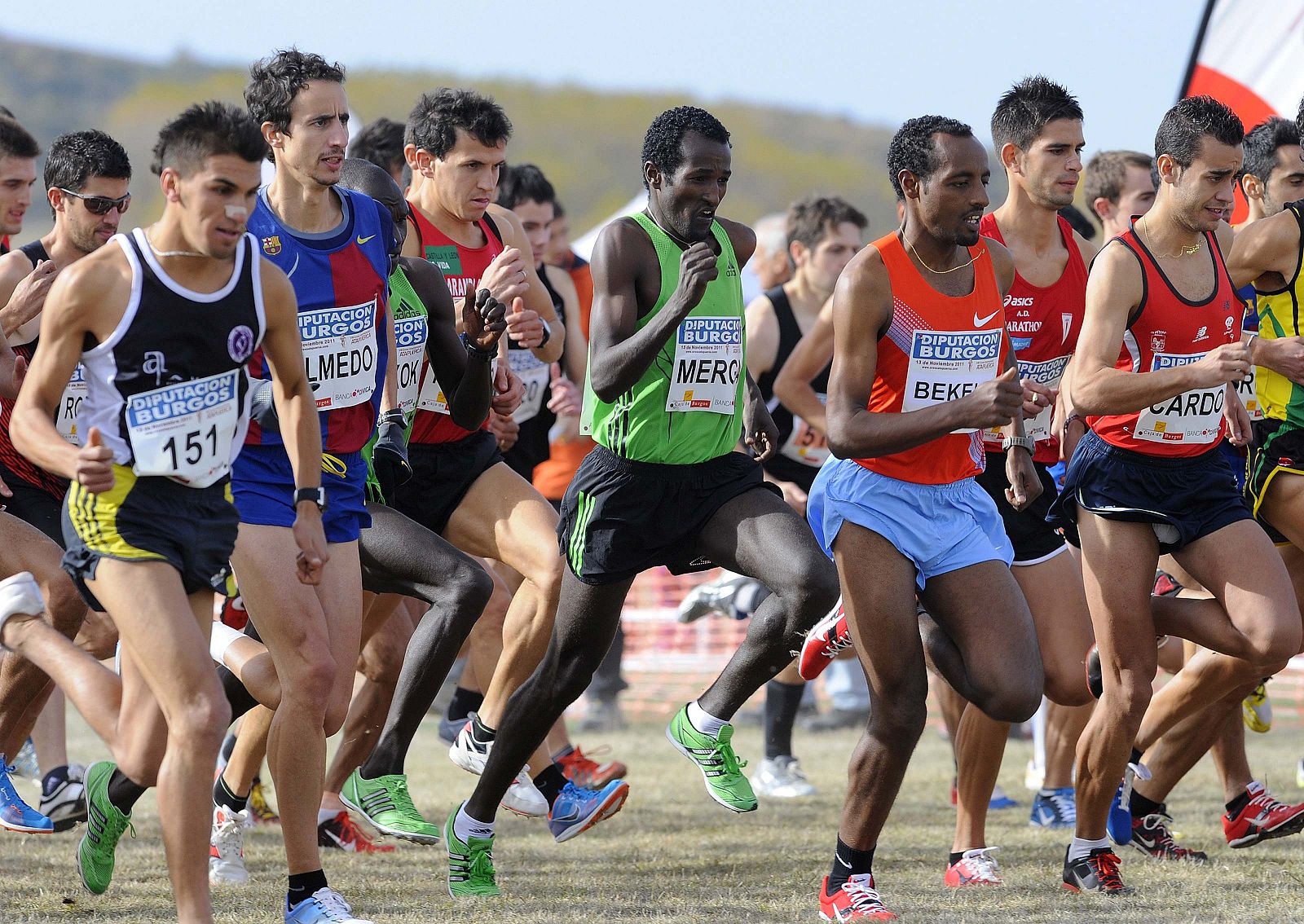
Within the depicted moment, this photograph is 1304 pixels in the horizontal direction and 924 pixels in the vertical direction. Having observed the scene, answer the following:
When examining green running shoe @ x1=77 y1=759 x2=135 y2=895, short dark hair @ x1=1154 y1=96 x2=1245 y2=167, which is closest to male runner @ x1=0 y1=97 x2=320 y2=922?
green running shoe @ x1=77 y1=759 x2=135 y2=895

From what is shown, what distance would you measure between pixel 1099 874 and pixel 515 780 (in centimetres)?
196

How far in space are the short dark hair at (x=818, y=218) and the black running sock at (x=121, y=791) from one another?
4.65m

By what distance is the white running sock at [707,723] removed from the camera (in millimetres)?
5418

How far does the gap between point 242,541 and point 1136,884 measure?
3.09 meters

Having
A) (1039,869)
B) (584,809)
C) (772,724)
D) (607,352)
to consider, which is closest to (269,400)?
(607,352)

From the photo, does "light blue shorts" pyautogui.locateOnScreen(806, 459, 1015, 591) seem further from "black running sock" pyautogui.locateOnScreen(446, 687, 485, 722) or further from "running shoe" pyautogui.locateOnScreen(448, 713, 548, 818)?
"black running sock" pyautogui.locateOnScreen(446, 687, 485, 722)

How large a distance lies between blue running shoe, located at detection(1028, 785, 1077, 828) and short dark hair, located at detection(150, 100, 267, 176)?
4.46 metres

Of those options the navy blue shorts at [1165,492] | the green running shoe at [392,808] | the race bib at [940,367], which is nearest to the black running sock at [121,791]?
the green running shoe at [392,808]

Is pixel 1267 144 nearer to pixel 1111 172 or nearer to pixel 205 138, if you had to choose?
pixel 1111 172

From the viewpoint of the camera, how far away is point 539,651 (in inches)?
241

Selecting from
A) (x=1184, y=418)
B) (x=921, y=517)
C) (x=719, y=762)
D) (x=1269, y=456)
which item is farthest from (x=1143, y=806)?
(x=921, y=517)

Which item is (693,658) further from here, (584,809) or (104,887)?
(104,887)

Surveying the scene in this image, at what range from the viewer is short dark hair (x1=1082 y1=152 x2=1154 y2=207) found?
7.37 meters

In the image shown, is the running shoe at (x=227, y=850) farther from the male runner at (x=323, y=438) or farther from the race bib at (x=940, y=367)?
the race bib at (x=940, y=367)
